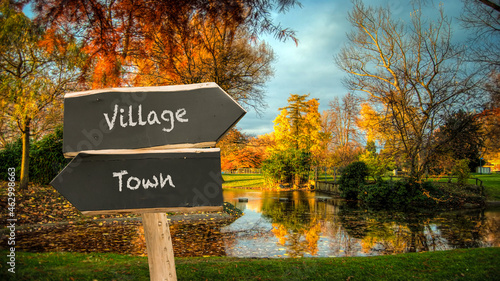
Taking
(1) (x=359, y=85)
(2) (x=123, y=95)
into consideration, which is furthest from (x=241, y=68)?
(2) (x=123, y=95)

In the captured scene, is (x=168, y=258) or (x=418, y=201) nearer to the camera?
(x=168, y=258)

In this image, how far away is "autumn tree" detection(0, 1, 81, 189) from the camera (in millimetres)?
11805

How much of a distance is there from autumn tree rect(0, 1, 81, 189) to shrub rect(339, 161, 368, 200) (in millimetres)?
15003

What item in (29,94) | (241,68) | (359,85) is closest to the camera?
(29,94)

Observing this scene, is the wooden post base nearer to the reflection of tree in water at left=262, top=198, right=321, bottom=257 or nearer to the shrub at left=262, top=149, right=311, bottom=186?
the reflection of tree in water at left=262, top=198, right=321, bottom=257

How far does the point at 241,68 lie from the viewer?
1370 centimetres

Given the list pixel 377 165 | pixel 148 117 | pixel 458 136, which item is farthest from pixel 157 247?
pixel 377 165

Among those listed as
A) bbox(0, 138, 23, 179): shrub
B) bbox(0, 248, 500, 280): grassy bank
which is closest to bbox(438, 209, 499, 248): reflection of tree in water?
bbox(0, 248, 500, 280): grassy bank

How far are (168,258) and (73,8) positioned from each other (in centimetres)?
296

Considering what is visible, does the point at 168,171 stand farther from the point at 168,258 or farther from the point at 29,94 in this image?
the point at 29,94

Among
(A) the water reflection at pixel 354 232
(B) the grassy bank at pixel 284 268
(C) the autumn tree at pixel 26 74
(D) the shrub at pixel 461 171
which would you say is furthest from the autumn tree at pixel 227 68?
(D) the shrub at pixel 461 171

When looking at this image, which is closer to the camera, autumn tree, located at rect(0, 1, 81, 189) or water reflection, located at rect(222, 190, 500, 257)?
water reflection, located at rect(222, 190, 500, 257)

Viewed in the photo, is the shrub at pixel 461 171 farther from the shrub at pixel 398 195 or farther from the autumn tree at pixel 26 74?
the autumn tree at pixel 26 74

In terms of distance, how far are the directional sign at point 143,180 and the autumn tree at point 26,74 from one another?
11395 millimetres
